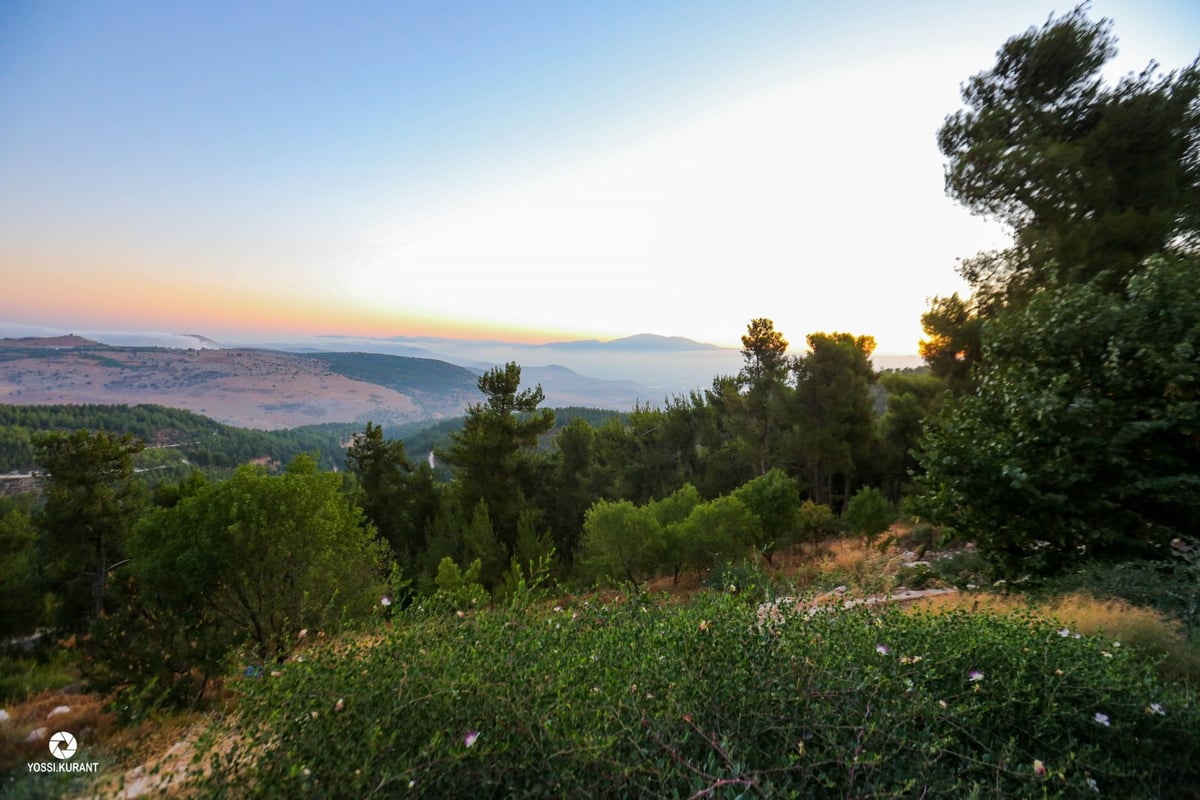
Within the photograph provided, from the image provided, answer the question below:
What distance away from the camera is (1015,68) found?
890 centimetres

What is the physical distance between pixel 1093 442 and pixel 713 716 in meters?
5.43

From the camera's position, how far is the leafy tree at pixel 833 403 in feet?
60.0

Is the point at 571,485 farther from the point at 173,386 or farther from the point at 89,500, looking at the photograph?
the point at 173,386

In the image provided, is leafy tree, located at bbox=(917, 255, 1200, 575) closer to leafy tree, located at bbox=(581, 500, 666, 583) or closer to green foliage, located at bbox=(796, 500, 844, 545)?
leafy tree, located at bbox=(581, 500, 666, 583)

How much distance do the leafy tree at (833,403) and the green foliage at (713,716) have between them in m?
17.0

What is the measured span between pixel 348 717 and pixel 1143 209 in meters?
12.4

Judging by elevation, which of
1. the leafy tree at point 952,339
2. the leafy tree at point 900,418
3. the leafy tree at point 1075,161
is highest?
the leafy tree at point 1075,161

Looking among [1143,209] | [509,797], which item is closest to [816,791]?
[509,797]

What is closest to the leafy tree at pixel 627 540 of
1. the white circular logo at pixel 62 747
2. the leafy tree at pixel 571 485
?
the white circular logo at pixel 62 747

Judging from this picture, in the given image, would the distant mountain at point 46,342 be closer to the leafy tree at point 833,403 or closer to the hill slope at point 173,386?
the hill slope at point 173,386

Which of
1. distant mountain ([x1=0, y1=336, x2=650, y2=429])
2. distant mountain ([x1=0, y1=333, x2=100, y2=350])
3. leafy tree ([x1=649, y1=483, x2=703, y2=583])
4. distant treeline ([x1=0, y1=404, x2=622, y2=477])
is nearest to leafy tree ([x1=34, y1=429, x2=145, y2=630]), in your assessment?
leafy tree ([x1=649, y1=483, x2=703, y2=583])

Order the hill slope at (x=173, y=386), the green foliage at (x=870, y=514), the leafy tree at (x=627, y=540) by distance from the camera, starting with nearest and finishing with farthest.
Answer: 1. the leafy tree at (x=627, y=540)
2. the green foliage at (x=870, y=514)
3. the hill slope at (x=173, y=386)

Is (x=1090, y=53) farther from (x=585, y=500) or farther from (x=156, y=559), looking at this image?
(x=585, y=500)

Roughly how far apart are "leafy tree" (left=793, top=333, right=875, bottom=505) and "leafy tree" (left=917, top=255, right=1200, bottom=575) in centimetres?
1299
